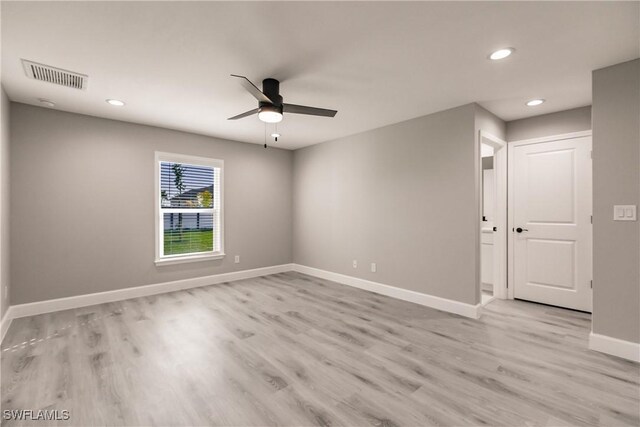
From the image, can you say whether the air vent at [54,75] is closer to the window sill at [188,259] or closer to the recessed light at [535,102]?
the window sill at [188,259]

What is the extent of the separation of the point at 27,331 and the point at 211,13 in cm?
369

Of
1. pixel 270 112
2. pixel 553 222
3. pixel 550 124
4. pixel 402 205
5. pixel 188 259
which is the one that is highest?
pixel 550 124

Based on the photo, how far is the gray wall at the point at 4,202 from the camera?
9.83 feet

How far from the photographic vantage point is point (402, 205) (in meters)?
4.25

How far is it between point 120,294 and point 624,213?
590cm

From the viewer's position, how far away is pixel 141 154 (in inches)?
172

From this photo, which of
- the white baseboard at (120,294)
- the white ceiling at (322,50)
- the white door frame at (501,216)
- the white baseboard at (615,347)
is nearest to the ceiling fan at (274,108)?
the white ceiling at (322,50)

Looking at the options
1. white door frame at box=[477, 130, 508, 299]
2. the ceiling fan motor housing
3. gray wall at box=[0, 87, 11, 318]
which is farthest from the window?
white door frame at box=[477, 130, 508, 299]

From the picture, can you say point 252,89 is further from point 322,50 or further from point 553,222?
point 553,222

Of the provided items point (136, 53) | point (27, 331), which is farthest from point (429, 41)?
point (27, 331)

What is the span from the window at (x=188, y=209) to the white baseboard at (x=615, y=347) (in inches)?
198

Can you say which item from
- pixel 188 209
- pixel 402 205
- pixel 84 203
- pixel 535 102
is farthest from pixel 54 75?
pixel 535 102

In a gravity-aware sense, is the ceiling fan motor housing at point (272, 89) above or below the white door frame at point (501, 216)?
above

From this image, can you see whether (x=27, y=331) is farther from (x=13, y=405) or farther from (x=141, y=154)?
(x=141, y=154)
